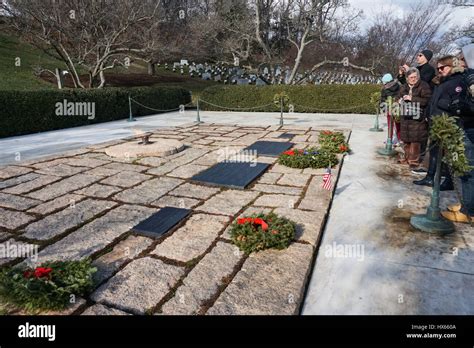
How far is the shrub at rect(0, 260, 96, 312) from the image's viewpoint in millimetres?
2299

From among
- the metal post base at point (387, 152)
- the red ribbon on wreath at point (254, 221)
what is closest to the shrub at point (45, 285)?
the red ribbon on wreath at point (254, 221)

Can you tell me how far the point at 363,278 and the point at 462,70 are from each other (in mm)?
3057

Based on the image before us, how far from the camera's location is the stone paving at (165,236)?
96.5 inches

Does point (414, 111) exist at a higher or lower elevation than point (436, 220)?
higher

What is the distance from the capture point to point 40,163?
6.44 m

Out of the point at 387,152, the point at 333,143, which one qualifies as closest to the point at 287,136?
the point at 333,143

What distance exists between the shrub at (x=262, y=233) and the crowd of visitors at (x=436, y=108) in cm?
176

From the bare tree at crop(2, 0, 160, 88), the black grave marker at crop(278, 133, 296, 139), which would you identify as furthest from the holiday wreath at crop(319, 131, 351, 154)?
the bare tree at crop(2, 0, 160, 88)

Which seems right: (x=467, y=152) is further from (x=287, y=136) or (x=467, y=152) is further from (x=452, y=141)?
(x=287, y=136)

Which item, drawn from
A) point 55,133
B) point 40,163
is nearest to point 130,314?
point 40,163

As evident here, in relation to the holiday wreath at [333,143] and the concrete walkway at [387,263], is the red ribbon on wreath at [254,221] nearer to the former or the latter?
the concrete walkway at [387,263]

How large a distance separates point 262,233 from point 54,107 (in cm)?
1062

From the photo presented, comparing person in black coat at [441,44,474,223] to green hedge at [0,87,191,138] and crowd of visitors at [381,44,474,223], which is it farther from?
green hedge at [0,87,191,138]

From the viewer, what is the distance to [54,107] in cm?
1102
